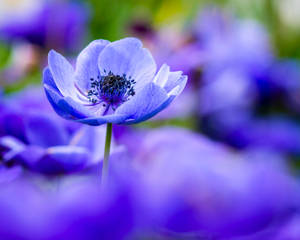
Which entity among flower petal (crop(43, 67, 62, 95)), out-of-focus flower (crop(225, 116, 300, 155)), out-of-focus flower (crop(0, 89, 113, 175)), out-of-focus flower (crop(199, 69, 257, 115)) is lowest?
out-of-focus flower (crop(225, 116, 300, 155))

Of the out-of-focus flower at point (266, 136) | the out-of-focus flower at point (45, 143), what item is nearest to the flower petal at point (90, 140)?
the out-of-focus flower at point (45, 143)

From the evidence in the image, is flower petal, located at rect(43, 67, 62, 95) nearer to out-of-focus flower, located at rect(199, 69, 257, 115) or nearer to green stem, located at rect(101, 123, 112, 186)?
green stem, located at rect(101, 123, 112, 186)

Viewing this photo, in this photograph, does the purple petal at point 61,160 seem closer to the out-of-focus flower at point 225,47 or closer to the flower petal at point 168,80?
the flower petal at point 168,80

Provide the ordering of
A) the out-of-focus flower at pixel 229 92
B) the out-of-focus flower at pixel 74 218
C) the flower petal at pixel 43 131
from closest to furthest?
the out-of-focus flower at pixel 74 218, the flower petal at pixel 43 131, the out-of-focus flower at pixel 229 92

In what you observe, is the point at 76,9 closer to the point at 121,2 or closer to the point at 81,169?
the point at 121,2

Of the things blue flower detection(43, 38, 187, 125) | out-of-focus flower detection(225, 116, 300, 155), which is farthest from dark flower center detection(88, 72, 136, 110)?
out-of-focus flower detection(225, 116, 300, 155)

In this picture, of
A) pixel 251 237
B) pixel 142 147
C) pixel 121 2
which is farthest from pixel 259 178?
pixel 121 2

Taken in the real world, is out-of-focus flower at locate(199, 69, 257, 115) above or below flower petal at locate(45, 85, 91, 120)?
below

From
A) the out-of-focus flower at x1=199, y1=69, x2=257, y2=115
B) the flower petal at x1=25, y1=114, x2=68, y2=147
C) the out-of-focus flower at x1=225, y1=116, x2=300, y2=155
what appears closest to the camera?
the flower petal at x1=25, y1=114, x2=68, y2=147

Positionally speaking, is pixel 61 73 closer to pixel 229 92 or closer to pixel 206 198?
pixel 206 198
